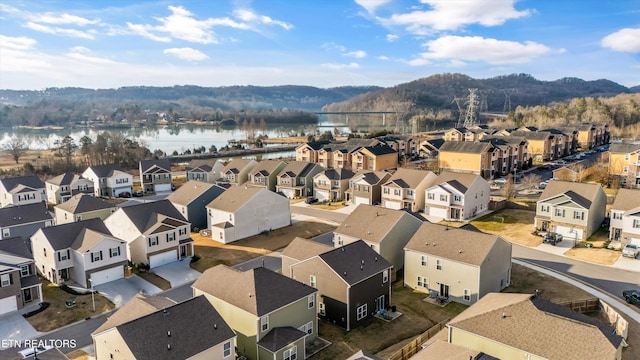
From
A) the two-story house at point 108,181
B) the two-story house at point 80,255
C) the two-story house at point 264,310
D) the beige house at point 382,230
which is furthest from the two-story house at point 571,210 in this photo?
the two-story house at point 108,181

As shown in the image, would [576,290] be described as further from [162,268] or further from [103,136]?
[103,136]

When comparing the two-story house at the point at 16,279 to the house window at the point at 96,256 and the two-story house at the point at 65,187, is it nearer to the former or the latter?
the house window at the point at 96,256

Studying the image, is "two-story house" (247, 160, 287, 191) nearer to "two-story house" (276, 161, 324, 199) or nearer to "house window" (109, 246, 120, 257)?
"two-story house" (276, 161, 324, 199)

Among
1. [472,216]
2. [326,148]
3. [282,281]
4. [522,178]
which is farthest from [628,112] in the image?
[282,281]

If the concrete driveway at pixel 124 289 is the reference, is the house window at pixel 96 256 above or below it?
above

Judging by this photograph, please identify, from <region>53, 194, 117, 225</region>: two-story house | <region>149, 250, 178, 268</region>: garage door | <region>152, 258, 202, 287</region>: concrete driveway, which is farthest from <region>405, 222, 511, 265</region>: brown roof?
<region>53, 194, 117, 225</region>: two-story house
